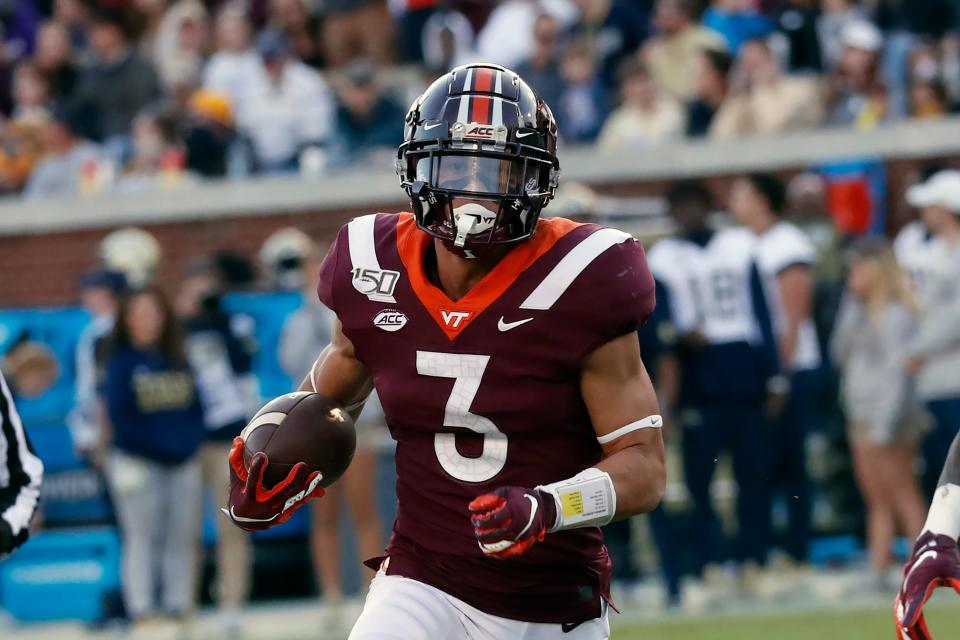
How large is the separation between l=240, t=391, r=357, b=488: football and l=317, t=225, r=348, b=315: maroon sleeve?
223 millimetres

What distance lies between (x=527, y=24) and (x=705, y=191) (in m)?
3.58

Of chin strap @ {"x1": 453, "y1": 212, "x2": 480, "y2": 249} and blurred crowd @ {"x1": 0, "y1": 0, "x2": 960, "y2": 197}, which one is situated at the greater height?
blurred crowd @ {"x1": 0, "y1": 0, "x2": 960, "y2": 197}

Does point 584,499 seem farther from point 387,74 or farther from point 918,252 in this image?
point 387,74

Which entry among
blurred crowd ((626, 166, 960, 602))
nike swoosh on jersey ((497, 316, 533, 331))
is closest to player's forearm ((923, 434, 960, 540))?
nike swoosh on jersey ((497, 316, 533, 331))

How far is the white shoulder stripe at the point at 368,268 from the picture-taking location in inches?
154

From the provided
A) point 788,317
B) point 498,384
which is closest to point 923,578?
point 498,384

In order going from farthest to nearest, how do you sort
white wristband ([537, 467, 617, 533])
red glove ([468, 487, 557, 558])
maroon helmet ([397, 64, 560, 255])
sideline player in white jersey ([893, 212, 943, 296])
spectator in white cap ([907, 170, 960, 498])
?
sideline player in white jersey ([893, 212, 943, 296])
spectator in white cap ([907, 170, 960, 498])
maroon helmet ([397, 64, 560, 255])
white wristband ([537, 467, 617, 533])
red glove ([468, 487, 557, 558])

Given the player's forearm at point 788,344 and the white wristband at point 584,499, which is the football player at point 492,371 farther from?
the player's forearm at point 788,344

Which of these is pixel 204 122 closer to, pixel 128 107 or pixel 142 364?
pixel 128 107

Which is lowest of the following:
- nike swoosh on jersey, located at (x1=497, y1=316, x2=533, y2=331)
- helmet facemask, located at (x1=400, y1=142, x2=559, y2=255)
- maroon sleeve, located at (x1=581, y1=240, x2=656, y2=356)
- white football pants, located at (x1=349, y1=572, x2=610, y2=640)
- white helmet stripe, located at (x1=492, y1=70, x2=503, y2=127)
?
white football pants, located at (x1=349, y1=572, x2=610, y2=640)

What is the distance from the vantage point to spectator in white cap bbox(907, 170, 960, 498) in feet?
26.8

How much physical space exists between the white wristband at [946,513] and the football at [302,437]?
4.36 feet

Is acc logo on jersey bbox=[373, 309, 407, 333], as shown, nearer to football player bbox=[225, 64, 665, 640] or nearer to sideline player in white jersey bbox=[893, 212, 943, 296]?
football player bbox=[225, 64, 665, 640]

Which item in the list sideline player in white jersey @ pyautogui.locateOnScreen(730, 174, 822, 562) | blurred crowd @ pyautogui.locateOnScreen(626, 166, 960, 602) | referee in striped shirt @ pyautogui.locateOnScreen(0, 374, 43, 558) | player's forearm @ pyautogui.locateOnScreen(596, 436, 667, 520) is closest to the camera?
player's forearm @ pyautogui.locateOnScreen(596, 436, 667, 520)
